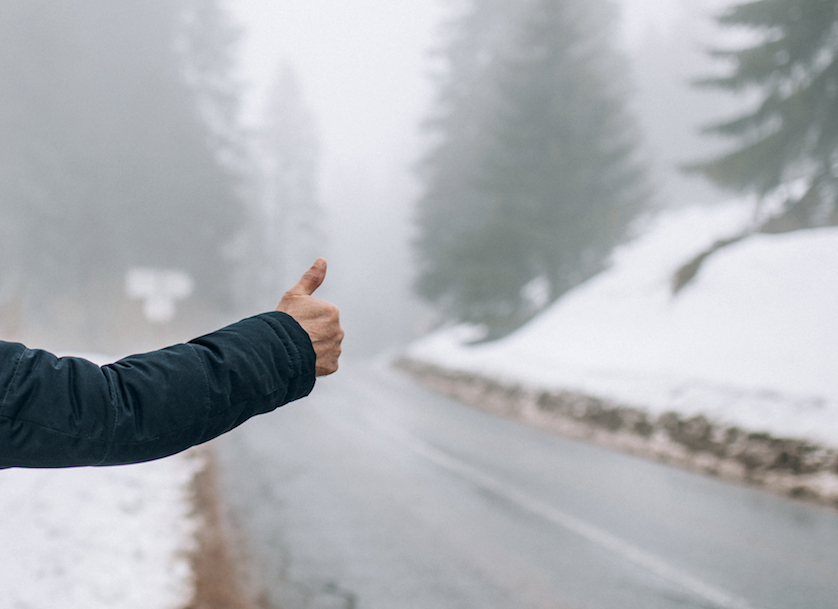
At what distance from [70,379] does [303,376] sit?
25.8 inches

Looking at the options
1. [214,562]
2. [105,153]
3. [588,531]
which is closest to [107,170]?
[105,153]

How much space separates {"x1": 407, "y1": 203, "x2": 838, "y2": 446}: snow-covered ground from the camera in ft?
26.3

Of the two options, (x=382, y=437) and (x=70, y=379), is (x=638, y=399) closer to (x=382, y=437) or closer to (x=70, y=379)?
(x=382, y=437)

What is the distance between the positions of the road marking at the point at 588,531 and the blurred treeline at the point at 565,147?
31.9 ft

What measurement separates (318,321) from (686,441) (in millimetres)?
7824

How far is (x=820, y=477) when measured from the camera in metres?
6.23

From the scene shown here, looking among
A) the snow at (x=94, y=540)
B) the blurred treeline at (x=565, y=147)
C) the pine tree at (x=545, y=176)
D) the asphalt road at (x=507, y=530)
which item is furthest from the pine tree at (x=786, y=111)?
the snow at (x=94, y=540)

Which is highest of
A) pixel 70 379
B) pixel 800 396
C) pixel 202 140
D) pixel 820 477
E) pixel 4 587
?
pixel 202 140

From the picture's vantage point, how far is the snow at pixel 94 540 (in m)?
3.46

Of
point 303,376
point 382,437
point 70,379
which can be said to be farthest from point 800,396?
point 70,379

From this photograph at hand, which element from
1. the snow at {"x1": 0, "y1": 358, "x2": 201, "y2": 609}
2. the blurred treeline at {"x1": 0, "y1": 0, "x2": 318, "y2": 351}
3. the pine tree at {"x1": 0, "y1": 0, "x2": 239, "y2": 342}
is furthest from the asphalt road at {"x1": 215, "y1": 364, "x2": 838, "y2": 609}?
the pine tree at {"x1": 0, "y1": 0, "x2": 239, "y2": 342}

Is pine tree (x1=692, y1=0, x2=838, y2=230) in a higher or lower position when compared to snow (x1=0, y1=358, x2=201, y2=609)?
higher

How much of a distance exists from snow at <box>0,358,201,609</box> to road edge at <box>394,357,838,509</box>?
645 cm

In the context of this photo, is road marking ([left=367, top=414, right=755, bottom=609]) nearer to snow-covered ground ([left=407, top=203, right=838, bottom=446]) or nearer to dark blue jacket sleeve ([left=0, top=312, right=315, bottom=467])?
snow-covered ground ([left=407, top=203, right=838, bottom=446])
